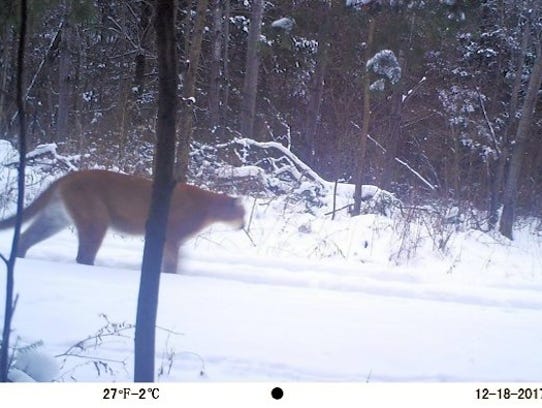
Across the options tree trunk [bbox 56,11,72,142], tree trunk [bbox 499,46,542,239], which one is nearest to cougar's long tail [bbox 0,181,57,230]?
tree trunk [bbox 56,11,72,142]

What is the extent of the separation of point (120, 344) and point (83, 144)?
4.29 meters

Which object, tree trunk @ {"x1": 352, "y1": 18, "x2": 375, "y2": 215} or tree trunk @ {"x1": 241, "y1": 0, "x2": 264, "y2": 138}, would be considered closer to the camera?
tree trunk @ {"x1": 352, "y1": 18, "x2": 375, "y2": 215}

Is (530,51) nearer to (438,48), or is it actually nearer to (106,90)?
(438,48)

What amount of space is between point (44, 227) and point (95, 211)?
46 cm

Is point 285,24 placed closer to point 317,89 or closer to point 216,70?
point 216,70

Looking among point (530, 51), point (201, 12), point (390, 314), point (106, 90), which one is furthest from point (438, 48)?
point (390, 314)

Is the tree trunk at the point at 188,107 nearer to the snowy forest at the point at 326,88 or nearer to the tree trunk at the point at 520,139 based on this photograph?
the snowy forest at the point at 326,88

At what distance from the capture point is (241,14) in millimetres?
16969

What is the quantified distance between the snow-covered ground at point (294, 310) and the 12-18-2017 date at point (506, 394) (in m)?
0.38

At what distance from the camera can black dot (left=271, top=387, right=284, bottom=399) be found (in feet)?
7.59

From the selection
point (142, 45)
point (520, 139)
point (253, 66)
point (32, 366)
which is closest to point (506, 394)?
point (32, 366)

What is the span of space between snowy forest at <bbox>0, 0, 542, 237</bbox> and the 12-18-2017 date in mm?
3158

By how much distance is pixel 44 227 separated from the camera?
17.8 ft

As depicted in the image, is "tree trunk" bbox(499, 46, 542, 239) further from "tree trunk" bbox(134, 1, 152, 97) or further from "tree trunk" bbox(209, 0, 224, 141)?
"tree trunk" bbox(134, 1, 152, 97)
